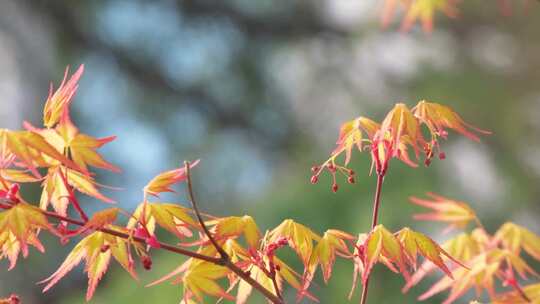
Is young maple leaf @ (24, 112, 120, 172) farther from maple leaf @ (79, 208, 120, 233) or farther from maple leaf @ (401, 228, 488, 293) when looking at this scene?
maple leaf @ (401, 228, 488, 293)

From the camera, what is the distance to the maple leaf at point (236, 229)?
57 cm

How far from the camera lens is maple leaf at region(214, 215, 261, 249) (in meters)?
0.57

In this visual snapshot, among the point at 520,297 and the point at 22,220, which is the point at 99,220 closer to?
the point at 22,220

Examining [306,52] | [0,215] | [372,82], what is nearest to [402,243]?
[0,215]

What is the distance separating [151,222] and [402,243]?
183 mm

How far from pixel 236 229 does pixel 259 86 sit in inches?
113

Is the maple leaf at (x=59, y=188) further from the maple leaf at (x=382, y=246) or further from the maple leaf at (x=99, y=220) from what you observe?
the maple leaf at (x=382, y=246)

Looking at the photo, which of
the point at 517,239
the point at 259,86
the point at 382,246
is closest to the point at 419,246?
the point at 382,246

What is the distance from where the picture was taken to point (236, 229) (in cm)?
57

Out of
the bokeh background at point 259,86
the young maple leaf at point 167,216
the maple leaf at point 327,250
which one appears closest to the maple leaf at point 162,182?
the young maple leaf at point 167,216

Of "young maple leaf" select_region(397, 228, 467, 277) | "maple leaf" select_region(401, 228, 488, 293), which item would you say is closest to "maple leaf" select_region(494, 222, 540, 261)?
"maple leaf" select_region(401, 228, 488, 293)

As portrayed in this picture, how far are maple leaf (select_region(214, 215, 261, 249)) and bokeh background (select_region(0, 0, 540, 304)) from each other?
1.42 m

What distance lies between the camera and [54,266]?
293 cm

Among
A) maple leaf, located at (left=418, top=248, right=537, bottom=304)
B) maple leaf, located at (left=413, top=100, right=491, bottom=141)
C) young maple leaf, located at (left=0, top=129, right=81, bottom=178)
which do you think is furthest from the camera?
maple leaf, located at (left=418, top=248, right=537, bottom=304)
